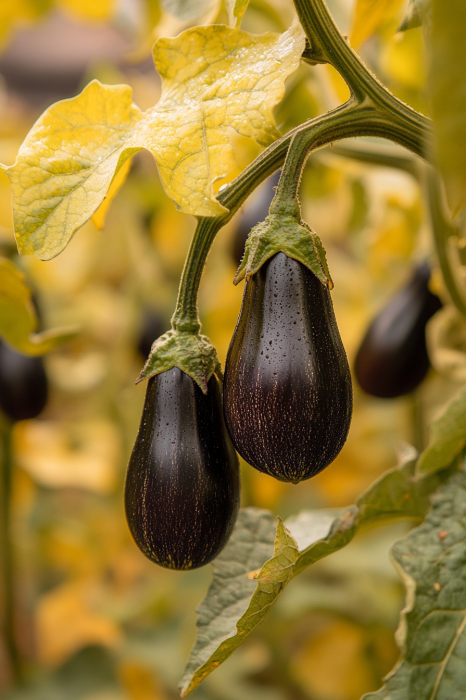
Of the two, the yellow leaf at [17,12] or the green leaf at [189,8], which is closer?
the green leaf at [189,8]

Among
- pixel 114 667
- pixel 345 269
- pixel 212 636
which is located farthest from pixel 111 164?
pixel 114 667

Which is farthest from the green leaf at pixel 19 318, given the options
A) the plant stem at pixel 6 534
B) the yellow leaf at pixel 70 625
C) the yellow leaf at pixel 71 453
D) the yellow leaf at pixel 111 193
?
the yellow leaf at pixel 70 625

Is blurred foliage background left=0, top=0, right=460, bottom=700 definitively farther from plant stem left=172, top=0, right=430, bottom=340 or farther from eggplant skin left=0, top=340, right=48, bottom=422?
plant stem left=172, top=0, right=430, bottom=340

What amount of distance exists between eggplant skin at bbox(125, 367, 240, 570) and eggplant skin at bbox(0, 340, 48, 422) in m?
0.38

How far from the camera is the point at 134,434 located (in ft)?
3.72

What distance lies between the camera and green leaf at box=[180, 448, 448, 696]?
395mm

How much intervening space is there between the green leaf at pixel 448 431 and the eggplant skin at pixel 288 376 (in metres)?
0.17

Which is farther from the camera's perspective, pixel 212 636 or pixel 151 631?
pixel 151 631

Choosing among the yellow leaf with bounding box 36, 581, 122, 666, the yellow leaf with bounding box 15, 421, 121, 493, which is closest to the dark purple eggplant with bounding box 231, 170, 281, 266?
the yellow leaf with bounding box 15, 421, 121, 493

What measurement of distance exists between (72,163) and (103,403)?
110cm

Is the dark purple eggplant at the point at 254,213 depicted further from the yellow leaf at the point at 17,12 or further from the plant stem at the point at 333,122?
the yellow leaf at the point at 17,12

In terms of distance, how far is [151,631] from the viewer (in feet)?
4.12

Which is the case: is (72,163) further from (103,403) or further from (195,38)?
(103,403)

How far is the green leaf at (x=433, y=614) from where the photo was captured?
445mm
